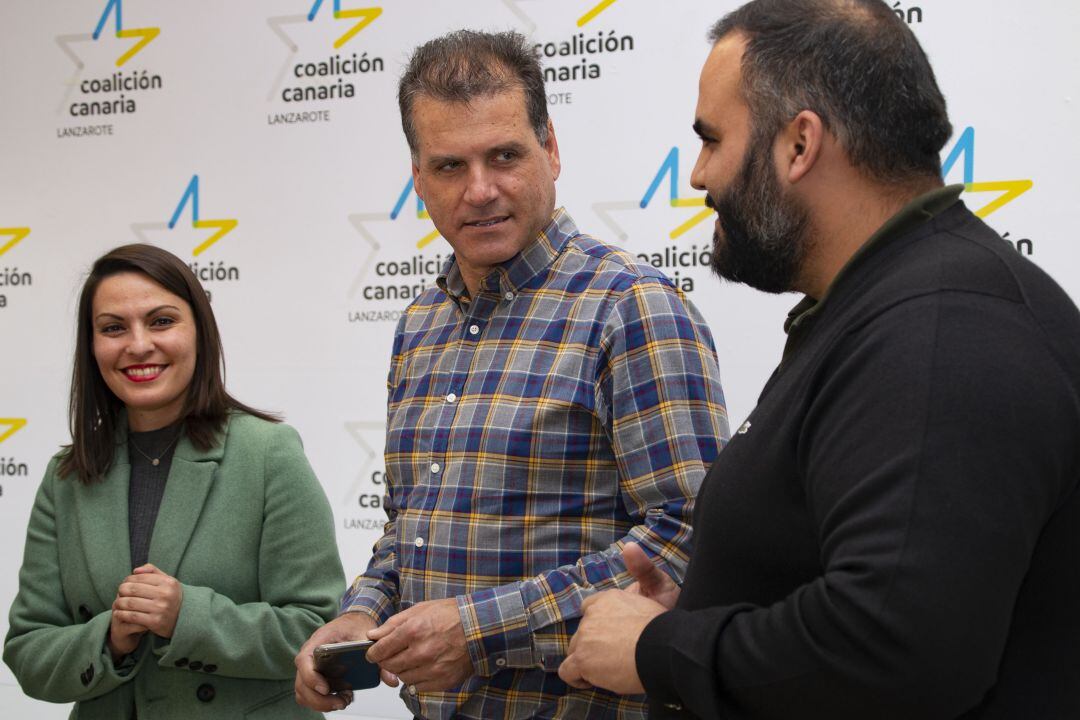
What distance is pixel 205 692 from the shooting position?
204 centimetres

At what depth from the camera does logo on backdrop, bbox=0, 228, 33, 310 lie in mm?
3654

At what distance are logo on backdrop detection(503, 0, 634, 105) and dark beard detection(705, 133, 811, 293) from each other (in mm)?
1749

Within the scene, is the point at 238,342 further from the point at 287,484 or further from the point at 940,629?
the point at 940,629

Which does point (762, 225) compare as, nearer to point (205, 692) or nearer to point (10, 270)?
point (205, 692)

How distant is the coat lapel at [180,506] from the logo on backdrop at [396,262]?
3.70 feet

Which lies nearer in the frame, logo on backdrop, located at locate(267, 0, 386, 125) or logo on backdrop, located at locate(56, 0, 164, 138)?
logo on backdrop, located at locate(267, 0, 386, 125)

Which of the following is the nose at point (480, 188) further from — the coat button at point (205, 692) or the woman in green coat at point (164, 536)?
the coat button at point (205, 692)

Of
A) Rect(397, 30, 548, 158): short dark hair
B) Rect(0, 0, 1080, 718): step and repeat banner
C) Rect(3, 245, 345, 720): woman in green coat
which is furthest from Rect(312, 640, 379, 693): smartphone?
Rect(0, 0, 1080, 718): step and repeat banner

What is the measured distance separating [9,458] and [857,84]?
336 centimetres

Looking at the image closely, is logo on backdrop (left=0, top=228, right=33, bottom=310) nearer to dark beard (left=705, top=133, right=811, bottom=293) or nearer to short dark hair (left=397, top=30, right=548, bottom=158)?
short dark hair (left=397, top=30, right=548, bottom=158)

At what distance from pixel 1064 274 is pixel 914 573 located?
1.80 m

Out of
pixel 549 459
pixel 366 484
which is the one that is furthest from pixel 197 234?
pixel 549 459

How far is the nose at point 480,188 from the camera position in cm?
168

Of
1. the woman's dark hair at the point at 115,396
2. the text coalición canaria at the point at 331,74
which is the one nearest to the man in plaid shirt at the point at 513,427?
the woman's dark hair at the point at 115,396
